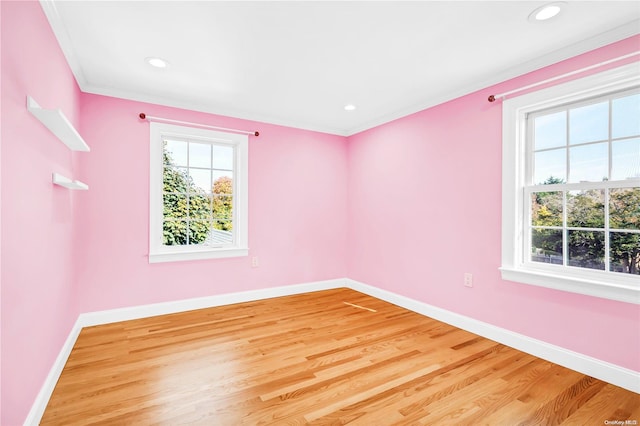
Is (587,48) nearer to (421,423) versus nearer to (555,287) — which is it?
(555,287)

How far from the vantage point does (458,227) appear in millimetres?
3102

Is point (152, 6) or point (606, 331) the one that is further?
point (606, 331)

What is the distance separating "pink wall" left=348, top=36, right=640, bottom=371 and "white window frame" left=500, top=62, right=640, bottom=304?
0.07 metres

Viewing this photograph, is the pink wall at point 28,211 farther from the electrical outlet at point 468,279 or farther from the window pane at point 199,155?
the electrical outlet at point 468,279

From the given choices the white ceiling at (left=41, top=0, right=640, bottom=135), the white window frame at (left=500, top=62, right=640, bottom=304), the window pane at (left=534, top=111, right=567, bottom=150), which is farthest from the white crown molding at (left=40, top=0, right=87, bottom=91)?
the window pane at (left=534, top=111, right=567, bottom=150)

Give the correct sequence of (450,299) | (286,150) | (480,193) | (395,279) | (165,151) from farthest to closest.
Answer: (286,150) → (395,279) → (165,151) → (450,299) → (480,193)

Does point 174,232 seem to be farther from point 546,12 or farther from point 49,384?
point 546,12

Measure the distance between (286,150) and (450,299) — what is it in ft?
8.94

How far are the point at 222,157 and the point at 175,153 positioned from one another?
538 millimetres

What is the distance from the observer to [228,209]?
3.86 metres

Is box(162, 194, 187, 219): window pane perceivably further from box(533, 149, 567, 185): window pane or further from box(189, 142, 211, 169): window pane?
box(533, 149, 567, 185): window pane

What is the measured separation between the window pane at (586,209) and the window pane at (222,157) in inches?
137

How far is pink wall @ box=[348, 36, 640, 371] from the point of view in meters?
2.20

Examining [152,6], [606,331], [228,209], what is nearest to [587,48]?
[606,331]
